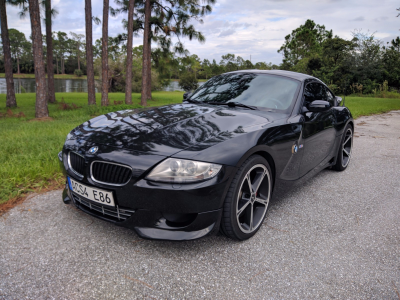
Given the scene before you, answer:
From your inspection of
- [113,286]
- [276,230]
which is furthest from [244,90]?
[113,286]

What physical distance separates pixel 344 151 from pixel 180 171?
133 inches

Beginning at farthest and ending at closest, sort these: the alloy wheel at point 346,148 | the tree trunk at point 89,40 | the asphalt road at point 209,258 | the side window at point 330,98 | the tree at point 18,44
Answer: the tree at point 18,44, the tree trunk at point 89,40, the alloy wheel at point 346,148, the side window at point 330,98, the asphalt road at point 209,258

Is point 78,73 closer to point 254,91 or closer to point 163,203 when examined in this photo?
point 254,91

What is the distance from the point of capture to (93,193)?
6.99 feet

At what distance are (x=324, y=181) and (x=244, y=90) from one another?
5.67 ft

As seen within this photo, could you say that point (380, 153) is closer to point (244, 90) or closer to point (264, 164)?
point (244, 90)

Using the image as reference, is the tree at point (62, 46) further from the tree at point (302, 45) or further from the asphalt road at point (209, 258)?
the asphalt road at point (209, 258)

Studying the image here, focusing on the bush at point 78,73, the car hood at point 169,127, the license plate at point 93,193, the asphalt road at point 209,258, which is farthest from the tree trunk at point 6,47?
the bush at point 78,73

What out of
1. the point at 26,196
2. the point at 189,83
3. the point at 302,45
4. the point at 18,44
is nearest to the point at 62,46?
the point at 18,44

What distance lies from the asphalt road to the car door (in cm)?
52

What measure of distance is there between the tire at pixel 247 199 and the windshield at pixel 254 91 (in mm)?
898

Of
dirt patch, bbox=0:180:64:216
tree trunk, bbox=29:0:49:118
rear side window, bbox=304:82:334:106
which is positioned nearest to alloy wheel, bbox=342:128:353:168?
rear side window, bbox=304:82:334:106

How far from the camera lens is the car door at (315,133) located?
304 cm

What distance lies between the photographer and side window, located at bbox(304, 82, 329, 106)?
3321mm
